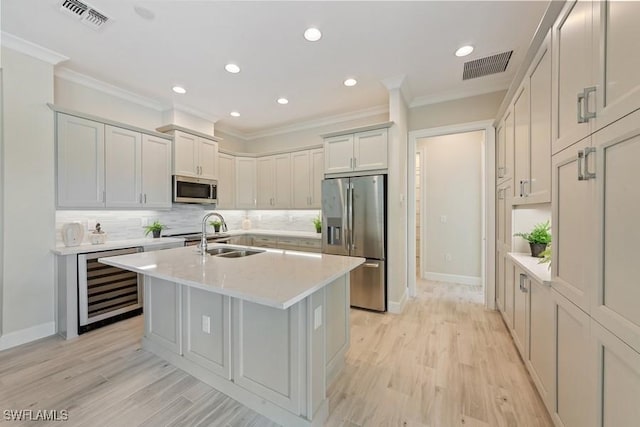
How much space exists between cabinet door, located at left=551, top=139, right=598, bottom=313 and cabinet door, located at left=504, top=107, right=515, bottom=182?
1.10 m

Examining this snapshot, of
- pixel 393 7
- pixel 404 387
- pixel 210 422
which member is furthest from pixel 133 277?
pixel 393 7

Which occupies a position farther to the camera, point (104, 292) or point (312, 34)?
point (104, 292)

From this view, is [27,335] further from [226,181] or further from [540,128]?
[540,128]

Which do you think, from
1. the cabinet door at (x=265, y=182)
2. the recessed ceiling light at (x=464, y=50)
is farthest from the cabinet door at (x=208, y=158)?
the recessed ceiling light at (x=464, y=50)

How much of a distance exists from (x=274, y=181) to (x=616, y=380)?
4.50 meters

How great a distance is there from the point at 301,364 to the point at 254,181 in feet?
13.3

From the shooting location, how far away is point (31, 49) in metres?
2.49

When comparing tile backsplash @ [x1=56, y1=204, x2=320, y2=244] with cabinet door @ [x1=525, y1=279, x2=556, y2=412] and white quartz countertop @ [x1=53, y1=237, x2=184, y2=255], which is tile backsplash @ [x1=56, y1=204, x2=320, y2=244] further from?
cabinet door @ [x1=525, y1=279, x2=556, y2=412]

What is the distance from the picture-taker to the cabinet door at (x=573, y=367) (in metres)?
1.11

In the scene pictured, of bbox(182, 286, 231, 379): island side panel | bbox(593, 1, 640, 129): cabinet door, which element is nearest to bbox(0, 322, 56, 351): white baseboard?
bbox(182, 286, 231, 379): island side panel

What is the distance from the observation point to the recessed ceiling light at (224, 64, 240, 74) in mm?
2845

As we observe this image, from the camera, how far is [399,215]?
10.9 feet

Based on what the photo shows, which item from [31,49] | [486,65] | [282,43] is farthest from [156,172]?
[486,65]

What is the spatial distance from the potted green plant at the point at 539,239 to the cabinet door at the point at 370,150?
166cm
